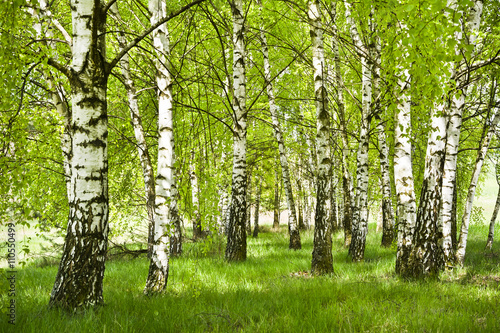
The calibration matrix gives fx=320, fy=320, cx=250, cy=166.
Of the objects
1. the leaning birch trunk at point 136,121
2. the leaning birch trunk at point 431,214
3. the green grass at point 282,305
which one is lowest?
the green grass at point 282,305

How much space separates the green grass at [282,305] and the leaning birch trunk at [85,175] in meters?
0.26

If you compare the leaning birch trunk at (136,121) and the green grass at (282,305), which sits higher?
the leaning birch trunk at (136,121)

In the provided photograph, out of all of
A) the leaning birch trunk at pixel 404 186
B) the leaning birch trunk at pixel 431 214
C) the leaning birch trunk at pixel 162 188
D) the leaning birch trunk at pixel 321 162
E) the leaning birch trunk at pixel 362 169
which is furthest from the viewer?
the leaning birch trunk at pixel 362 169

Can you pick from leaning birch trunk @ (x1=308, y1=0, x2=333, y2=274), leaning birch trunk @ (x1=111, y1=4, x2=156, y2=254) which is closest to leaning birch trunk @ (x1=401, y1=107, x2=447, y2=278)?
leaning birch trunk @ (x1=308, y1=0, x2=333, y2=274)

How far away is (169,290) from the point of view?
444 centimetres

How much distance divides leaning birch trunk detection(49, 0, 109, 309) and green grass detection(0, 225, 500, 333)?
10.4 inches

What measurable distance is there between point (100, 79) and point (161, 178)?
4.66 feet

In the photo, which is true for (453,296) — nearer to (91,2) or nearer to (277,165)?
(91,2)

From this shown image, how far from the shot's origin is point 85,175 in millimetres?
3078

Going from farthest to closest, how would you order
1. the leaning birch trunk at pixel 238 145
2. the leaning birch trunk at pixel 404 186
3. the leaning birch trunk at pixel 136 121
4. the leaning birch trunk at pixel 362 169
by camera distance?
the leaning birch trunk at pixel 362 169 → the leaning birch trunk at pixel 238 145 → the leaning birch trunk at pixel 136 121 → the leaning birch trunk at pixel 404 186

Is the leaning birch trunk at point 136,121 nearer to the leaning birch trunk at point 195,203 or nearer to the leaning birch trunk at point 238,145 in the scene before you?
the leaning birch trunk at point 195,203

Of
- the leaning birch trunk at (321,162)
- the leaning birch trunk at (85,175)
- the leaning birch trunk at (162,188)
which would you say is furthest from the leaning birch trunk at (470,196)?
the leaning birch trunk at (85,175)

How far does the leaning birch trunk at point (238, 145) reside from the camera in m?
6.88

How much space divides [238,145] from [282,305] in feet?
12.7
